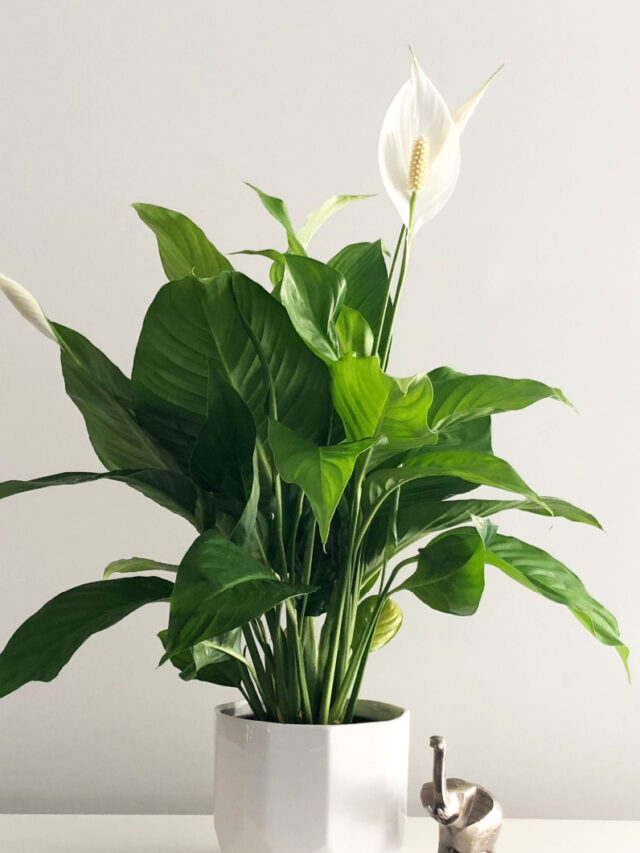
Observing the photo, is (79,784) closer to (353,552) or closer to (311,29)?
(353,552)

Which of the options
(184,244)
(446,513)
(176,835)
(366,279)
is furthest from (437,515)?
(176,835)

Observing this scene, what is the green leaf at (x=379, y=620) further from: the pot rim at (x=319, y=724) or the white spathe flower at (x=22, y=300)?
the white spathe flower at (x=22, y=300)

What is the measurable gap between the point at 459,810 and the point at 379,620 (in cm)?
19

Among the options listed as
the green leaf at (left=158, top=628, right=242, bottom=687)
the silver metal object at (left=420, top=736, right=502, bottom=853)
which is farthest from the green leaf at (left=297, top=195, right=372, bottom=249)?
the silver metal object at (left=420, top=736, right=502, bottom=853)

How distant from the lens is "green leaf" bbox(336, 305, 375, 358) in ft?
2.54

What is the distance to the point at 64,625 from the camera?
2.68 ft

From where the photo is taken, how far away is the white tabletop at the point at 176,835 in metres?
1.03

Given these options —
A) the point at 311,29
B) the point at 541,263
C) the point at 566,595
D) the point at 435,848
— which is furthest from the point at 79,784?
the point at 311,29

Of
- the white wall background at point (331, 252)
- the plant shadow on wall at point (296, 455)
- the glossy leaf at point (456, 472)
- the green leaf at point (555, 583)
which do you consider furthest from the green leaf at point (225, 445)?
the white wall background at point (331, 252)

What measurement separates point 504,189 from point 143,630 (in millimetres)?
754

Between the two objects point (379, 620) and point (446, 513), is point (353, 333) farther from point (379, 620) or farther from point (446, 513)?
point (379, 620)

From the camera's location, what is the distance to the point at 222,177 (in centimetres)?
128

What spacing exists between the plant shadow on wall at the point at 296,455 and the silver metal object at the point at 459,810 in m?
0.10

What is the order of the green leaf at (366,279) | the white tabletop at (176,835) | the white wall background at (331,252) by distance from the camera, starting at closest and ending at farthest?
the green leaf at (366,279)
the white tabletop at (176,835)
the white wall background at (331,252)
